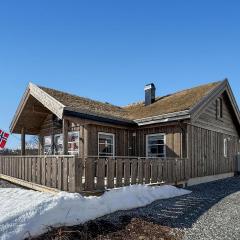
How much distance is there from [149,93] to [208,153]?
16.8 feet

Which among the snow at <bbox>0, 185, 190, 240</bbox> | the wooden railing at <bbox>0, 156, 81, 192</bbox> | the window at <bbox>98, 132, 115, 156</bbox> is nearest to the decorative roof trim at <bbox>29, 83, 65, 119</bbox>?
the wooden railing at <bbox>0, 156, 81, 192</bbox>

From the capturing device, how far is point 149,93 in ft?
63.1

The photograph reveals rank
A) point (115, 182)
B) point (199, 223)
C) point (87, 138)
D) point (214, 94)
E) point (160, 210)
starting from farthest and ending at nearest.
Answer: point (214, 94) → point (87, 138) → point (115, 182) → point (160, 210) → point (199, 223)

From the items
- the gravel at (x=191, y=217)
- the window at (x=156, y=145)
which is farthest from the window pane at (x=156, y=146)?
the gravel at (x=191, y=217)

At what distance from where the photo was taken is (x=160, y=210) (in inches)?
340

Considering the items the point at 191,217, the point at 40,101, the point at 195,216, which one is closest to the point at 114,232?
the point at 191,217

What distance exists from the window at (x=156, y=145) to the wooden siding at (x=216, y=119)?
71.5 inches

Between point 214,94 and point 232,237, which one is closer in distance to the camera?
point 232,237

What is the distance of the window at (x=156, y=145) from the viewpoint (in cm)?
1524

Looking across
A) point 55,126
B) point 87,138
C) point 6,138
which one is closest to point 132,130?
point 87,138

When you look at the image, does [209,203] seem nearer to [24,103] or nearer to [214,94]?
[214,94]

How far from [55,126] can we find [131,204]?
9.80m

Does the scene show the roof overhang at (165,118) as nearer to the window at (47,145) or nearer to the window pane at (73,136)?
the window pane at (73,136)

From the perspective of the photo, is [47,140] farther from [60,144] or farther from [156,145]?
[156,145]
